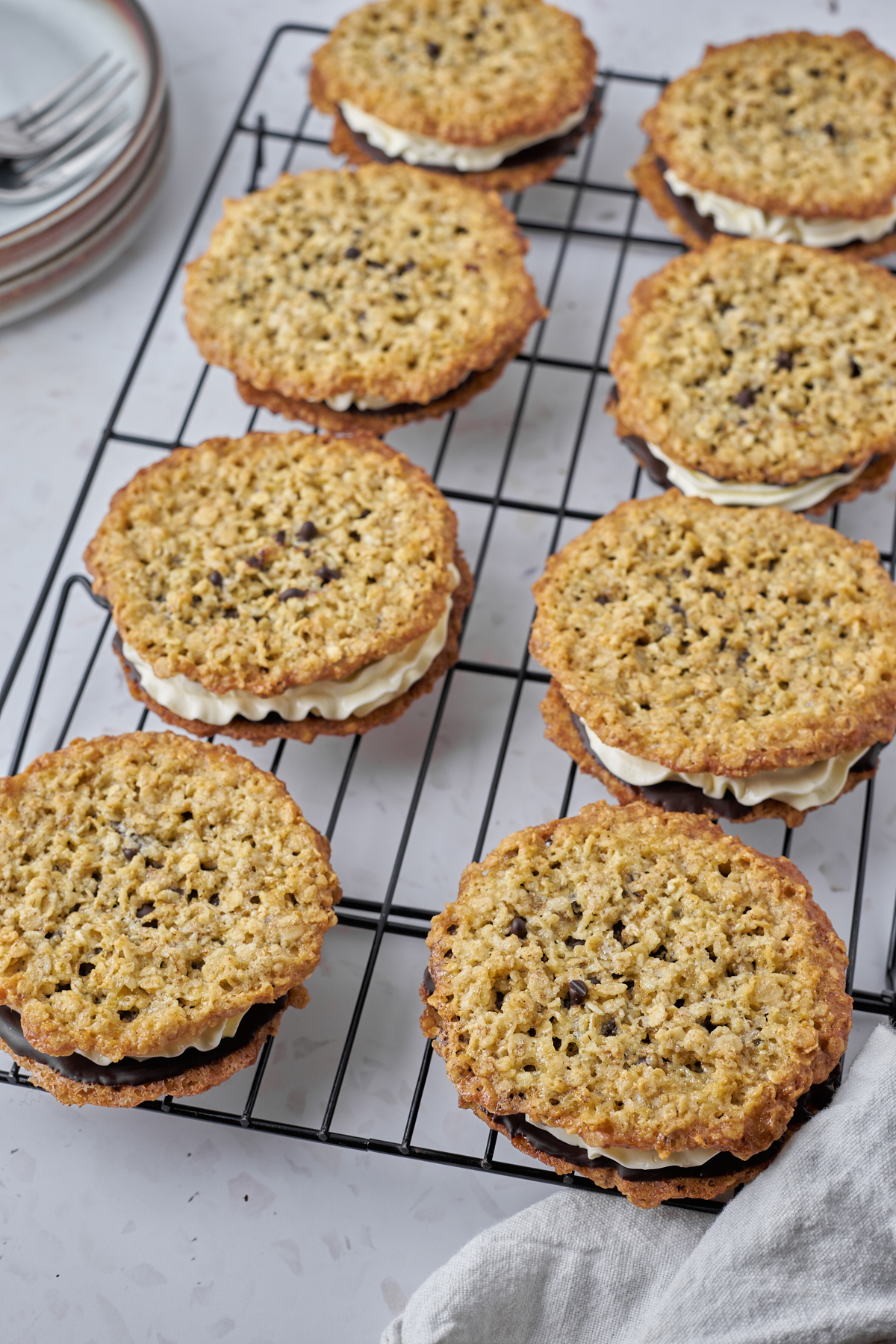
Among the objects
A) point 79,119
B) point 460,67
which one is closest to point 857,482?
point 460,67

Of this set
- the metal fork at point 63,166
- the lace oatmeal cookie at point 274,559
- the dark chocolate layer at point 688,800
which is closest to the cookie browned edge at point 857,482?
the lace oatmeal cookie at point 274,559

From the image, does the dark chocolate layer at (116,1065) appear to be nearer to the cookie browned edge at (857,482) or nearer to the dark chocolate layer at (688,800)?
the dark chocolate layer at (688,800)

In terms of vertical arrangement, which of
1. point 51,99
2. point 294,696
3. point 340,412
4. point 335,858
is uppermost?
point 51,99

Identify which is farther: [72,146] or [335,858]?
[72,146]

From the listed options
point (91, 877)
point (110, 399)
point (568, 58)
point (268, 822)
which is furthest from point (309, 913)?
point (568, 58)

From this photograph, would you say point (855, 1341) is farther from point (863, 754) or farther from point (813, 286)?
point (813, 286)

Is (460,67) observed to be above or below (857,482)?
above

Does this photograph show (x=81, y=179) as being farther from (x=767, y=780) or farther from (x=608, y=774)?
(x=767, y=780)
